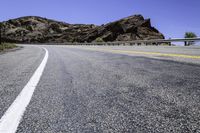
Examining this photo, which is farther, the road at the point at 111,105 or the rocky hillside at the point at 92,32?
the rocky hillside at the point at 92,32

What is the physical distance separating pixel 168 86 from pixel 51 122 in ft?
7.19

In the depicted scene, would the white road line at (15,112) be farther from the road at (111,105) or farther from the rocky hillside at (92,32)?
the rocky hillside at (92,32)

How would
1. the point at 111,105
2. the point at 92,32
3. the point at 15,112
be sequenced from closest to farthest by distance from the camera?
the point at 15,112 < the point at 111,105 < the point at 92,32

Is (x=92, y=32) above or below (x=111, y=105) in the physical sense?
above

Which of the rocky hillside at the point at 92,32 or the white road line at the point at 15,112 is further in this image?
the rocky hillside at the point at 92,32

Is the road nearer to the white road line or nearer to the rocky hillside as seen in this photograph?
the white road line

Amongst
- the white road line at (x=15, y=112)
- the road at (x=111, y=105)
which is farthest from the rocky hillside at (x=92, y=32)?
the white road line at (x=15, y=112)

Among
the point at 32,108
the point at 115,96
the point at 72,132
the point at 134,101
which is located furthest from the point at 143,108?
the point at 32,108

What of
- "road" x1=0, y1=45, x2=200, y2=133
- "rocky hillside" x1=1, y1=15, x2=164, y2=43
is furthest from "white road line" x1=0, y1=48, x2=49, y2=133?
Answer: "rocky hillside" x1=1, y1=15, x2=164, y2=43

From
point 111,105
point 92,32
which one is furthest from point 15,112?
point 92,32

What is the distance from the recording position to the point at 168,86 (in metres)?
4.16

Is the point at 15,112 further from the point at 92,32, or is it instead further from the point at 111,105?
the point at 92,32

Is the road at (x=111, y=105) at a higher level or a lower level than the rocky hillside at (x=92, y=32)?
lower

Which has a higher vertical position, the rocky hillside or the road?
the rocky hillside
